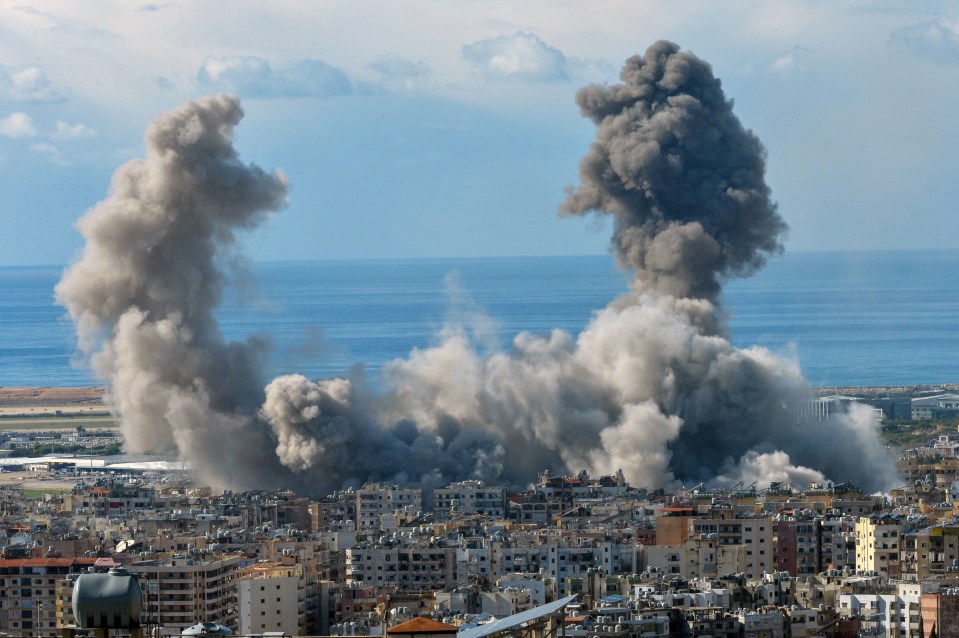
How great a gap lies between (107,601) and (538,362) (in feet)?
175

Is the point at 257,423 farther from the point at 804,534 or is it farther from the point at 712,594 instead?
the point at 712,594

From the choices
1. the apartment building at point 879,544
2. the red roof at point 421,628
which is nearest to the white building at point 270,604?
the apartment building at point 879,544

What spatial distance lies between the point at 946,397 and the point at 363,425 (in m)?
45.9

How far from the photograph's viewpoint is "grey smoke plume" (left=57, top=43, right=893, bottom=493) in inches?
2608

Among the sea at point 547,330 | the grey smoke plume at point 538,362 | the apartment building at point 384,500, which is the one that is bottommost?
the apartment building at point 384,500

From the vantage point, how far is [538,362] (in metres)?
69.1

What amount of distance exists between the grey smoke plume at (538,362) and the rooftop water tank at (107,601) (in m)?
48.5

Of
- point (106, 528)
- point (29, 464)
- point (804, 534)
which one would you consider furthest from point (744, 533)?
point (29, 464)

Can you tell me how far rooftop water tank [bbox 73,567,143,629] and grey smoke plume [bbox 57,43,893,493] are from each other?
48506 millimetres

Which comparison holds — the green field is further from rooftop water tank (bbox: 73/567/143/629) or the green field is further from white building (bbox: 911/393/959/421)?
rooftop water tank (bbox: 73/567/143/629)

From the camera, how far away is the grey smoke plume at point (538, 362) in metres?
66.2

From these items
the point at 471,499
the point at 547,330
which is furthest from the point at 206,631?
the point at 547,330

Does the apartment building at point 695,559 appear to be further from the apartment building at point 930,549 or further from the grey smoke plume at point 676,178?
the grey smoke plume at point 676,178

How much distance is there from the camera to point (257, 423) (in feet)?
217
